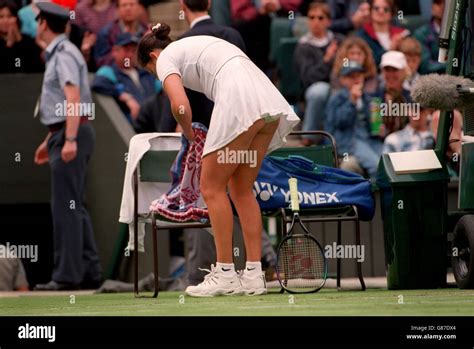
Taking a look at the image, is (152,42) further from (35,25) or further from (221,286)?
(35,25)

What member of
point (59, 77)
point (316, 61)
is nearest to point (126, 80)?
point (59, 77)

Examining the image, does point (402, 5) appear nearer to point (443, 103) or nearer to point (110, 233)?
point (110, 233)

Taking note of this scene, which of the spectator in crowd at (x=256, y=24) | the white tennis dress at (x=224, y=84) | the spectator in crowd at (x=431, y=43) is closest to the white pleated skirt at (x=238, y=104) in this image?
the white tennis dress at (x=224, y=84)

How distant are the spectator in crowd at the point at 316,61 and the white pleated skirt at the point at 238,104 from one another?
4661 mm

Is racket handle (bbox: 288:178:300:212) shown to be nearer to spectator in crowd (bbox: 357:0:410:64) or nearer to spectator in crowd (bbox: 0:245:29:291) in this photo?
spectator in crowd (bbox: 0:245:29:291)

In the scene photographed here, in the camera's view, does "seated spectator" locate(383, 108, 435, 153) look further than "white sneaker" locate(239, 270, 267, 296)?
Yes

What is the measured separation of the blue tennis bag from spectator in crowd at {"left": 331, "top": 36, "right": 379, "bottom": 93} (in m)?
3.68

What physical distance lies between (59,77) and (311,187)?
3696mm

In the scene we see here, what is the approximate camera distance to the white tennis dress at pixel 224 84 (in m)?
9.62

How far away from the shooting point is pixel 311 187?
10.7 meters

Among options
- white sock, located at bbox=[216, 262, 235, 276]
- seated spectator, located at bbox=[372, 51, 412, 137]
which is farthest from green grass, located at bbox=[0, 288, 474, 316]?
seated spectator, located at bbox=[372, 51, 412, 137]

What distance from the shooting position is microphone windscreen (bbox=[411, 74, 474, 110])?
10.2 meters
